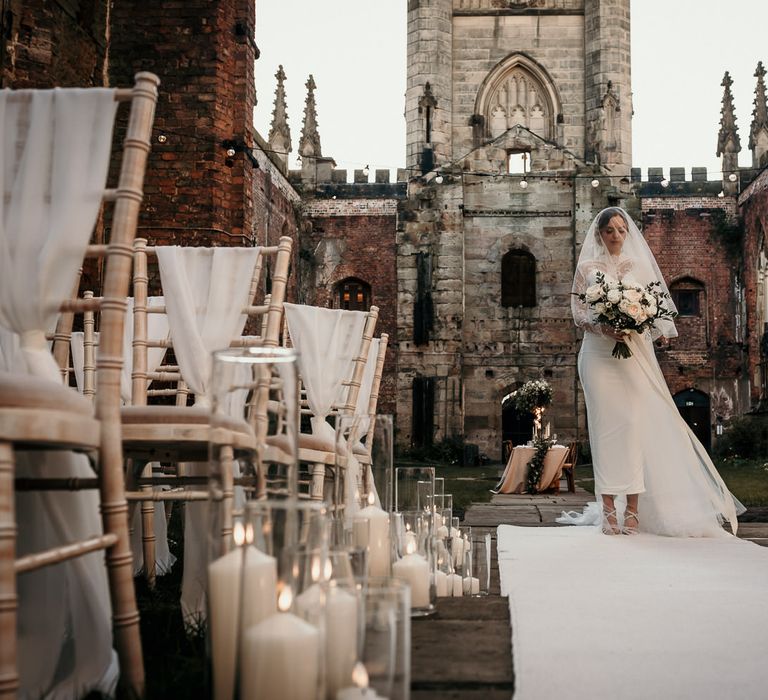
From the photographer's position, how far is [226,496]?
1.72 m

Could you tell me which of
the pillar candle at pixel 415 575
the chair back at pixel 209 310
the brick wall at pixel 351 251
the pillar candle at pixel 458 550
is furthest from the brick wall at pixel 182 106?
the brick wall at pixel 351 251

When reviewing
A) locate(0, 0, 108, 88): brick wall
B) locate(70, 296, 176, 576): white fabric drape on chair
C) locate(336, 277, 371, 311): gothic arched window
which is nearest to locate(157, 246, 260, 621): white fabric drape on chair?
locate(70, 296, 176, 576): white fabric drape on chair

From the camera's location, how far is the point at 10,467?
168 centimetres

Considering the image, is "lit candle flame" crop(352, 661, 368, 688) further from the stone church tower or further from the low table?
the stone church tower

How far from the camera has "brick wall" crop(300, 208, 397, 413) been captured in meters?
24.2

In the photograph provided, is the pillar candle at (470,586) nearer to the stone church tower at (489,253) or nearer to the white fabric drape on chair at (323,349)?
the white fabric drape on chair at (323,349)

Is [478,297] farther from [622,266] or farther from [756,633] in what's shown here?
[756,633]

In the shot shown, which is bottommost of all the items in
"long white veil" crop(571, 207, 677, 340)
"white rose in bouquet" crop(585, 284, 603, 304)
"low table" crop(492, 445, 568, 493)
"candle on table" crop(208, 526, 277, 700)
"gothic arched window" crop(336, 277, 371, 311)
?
"low table" crop(492, 445, 568, 493)

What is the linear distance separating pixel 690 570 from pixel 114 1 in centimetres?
849

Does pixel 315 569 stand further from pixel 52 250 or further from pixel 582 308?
pixel 582 308

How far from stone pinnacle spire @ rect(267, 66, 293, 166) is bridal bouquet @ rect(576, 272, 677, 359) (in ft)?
66.5

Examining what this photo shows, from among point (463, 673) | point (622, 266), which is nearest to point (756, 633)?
point (463, 673)

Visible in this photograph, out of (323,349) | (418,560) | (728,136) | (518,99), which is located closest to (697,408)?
(728,136)

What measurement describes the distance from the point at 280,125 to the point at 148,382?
2216 cm
